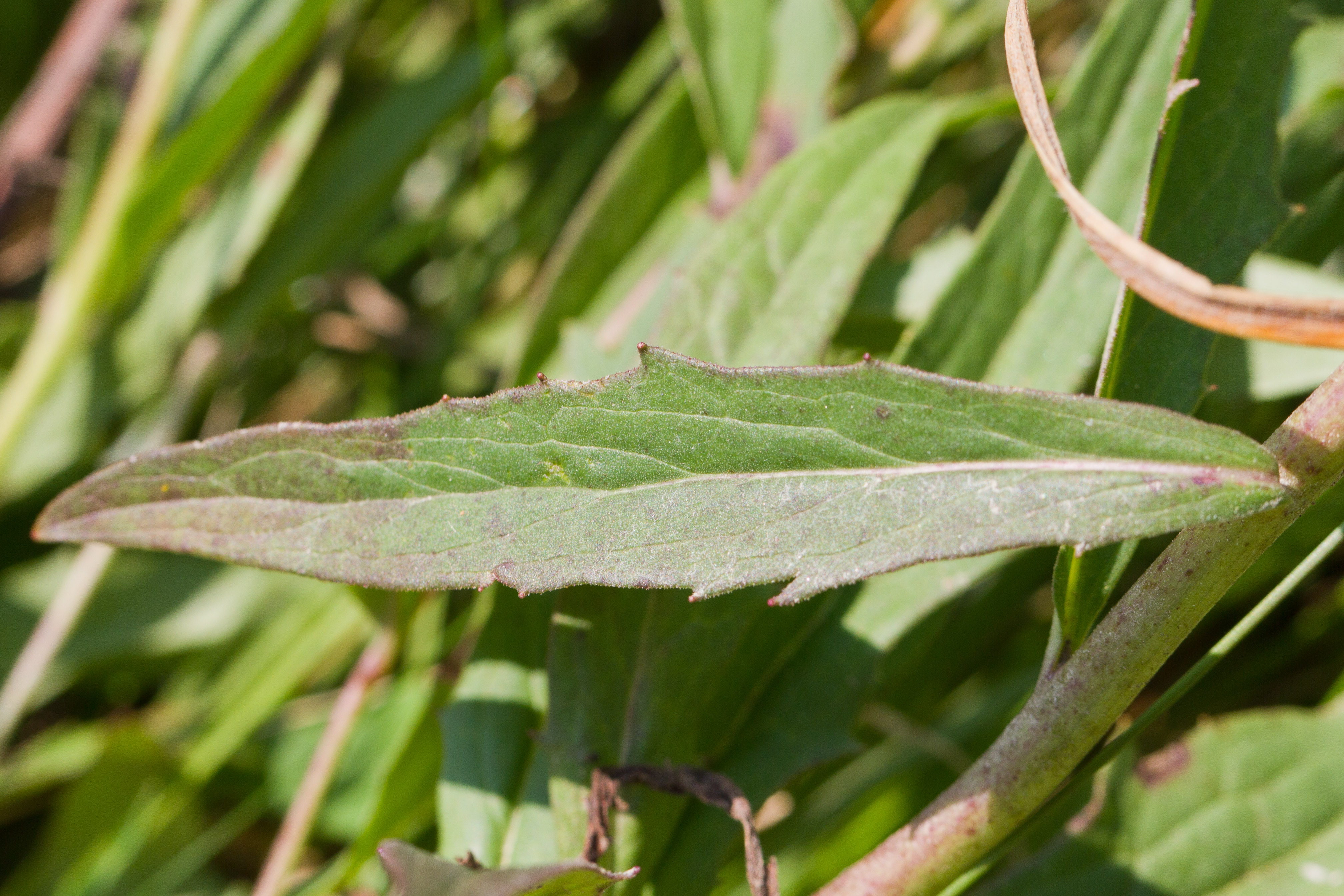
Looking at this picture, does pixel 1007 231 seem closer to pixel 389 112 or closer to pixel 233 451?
pixel 233 451

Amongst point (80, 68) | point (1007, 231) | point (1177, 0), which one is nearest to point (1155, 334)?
point (1007, 231)

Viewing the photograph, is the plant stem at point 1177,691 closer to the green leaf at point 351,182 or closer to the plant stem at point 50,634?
the plant stem at point 50,634

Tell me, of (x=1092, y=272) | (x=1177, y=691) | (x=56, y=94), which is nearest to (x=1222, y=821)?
(x=1177, y=691)

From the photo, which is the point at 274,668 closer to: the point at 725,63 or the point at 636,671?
the point at 636,671

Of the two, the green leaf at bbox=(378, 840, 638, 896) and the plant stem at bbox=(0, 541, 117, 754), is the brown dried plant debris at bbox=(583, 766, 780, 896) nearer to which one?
the green leaf at bbox=(378, 840, 638, 896)

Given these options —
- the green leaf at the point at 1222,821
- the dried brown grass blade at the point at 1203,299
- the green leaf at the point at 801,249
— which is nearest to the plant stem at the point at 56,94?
the green leaf at the point at 801,249

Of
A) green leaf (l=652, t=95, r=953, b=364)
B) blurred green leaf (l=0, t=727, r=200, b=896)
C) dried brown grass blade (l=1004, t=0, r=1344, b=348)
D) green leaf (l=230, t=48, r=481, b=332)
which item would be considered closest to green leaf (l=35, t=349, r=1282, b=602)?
dried brown grass blade (l=1004, t=0, r=1344, b=348)
